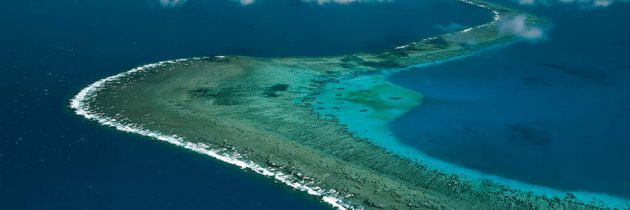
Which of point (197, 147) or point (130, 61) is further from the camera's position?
point (130, 61)

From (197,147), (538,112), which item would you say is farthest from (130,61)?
(538,112)

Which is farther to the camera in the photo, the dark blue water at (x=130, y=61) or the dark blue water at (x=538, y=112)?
the dark blue water at (x=538, y=112)

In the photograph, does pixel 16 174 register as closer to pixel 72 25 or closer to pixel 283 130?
pixel 283 130

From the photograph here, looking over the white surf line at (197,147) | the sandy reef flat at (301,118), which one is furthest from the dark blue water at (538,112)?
the white surf line at (197,147)

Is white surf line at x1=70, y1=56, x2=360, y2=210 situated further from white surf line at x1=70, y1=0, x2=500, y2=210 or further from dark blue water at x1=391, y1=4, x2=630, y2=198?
dark blue water at x1=391, y1=4, x2=630, y2=198

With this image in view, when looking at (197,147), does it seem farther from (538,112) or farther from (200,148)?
(538,112)

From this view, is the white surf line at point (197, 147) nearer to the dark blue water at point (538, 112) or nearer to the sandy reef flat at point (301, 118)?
the sandy reef flat at point (301, 118)

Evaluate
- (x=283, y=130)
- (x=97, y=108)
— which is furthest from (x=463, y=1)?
(x=97, y=108)
